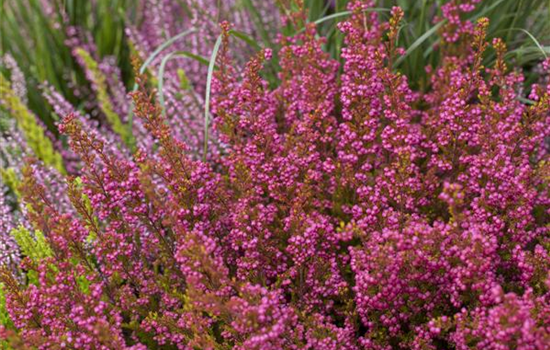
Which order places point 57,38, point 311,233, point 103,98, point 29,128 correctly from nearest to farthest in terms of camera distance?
point 311,233
point 29,128
point 103,98
point 57,38

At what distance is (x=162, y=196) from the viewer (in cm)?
190

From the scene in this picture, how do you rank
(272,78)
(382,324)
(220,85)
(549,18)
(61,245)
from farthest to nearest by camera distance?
(272,78) < (549,18) < (220,85) < (382,324) < (61,245)

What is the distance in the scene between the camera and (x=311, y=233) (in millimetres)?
1745

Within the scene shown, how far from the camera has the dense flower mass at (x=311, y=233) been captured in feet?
5.18

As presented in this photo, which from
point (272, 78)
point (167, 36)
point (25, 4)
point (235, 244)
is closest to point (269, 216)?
point (235, 244)

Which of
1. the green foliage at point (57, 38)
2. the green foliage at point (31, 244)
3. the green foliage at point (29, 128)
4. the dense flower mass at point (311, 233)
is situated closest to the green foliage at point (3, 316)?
the dense flower mass at point (311, 233)

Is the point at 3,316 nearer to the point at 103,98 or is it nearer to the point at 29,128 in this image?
the point at 29,128

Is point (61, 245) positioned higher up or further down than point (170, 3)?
further down

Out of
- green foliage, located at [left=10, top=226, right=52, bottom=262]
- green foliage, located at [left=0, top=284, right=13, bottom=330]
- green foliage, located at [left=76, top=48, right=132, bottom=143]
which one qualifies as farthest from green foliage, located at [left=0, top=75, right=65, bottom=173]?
green foliage, located at [left=0, top=284, right=13, bottom=330]

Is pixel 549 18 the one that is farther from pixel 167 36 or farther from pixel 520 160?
pixel 167 36

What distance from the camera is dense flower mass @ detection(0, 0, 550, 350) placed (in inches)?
62.2

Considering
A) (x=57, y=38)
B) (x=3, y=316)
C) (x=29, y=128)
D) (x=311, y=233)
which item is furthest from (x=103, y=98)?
(x=311, y=233)

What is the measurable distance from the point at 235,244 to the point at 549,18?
6.62 feet

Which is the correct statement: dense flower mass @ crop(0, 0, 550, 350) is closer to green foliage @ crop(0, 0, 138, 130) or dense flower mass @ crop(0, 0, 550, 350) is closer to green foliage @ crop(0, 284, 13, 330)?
green foliage @ crop(0, 284, 13, 330)
